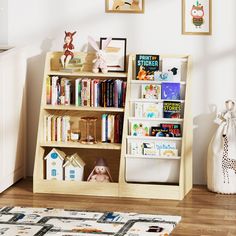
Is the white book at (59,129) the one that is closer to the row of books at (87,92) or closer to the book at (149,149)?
the row of books at (87,92)

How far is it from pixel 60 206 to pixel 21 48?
3.94 feet

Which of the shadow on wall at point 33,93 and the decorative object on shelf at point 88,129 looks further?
the shadow on wall at point 33,93

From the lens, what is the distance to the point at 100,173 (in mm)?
4949

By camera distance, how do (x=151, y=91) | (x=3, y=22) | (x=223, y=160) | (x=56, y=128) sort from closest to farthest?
(x=223, y=160) < (x=151, y=91) < (x=56, y=128) < (x=3, y=22)

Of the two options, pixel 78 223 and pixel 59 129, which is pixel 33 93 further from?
pixel 78 223

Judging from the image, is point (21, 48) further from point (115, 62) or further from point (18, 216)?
point (18, 216)

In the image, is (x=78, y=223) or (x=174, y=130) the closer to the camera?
(x=78, y=223)

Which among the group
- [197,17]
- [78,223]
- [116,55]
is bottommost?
[78,223]

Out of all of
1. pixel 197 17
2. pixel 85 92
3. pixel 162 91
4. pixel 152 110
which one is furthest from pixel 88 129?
pixel 197 17

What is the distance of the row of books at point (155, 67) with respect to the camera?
492 centimetres

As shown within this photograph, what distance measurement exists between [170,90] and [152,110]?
0.17 m

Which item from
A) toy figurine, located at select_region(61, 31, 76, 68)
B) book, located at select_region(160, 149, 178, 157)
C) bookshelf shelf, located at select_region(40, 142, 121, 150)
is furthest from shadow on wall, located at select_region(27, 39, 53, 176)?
book, located at select_region(160, 149, 178, 157)

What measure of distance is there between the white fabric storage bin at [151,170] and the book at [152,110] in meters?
0.28

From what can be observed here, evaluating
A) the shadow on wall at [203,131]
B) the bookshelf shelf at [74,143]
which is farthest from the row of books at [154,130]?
the shadow on wall at [203,131]
